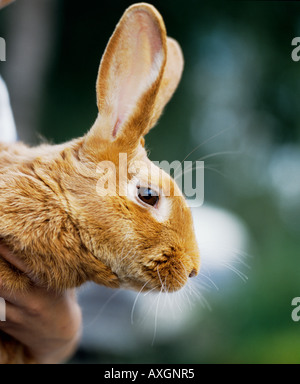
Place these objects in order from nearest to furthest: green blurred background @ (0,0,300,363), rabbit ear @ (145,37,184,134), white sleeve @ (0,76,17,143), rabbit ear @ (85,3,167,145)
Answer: rabbit ear @ (85,3,167,145) < rabbit ear @ (145,37,184,134) < white sleeve @ (0,76,17,143) < green blurred background @ (0,0,300,363)

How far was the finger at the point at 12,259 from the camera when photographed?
0.50 m

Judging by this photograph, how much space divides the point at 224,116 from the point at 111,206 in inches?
39.0

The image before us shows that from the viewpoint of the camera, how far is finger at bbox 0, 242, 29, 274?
19.7 inches

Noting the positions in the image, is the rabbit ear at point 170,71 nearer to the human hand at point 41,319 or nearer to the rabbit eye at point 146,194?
the rabbit eye at point 146,194

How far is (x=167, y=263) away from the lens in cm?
52

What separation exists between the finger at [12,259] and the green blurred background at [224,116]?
25.3 inches

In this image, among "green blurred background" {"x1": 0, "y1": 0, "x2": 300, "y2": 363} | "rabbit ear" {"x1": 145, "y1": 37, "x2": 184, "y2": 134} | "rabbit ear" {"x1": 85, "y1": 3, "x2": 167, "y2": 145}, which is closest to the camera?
"rabbit ear" {"x1": 85, "y1": 3, "x2": 167, "y2": 145}

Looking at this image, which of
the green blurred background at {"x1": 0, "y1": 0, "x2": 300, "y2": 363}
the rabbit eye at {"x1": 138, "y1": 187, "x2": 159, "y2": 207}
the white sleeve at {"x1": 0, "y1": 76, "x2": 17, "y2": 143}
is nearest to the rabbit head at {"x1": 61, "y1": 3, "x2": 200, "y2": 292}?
the rabbit eye at {"x1": 138, "y1": 187, "x2": 159, "y2": 207}

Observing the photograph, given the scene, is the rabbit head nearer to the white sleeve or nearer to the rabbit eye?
the rabbit eye

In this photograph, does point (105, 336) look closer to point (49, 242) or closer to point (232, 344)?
point (232, 344)

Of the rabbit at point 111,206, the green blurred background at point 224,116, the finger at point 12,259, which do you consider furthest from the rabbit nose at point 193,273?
the green blurred background at point 224,116

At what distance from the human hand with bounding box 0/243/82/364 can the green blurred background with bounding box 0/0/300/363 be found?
1.41 feet

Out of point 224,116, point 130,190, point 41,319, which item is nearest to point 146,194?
point 130,190
